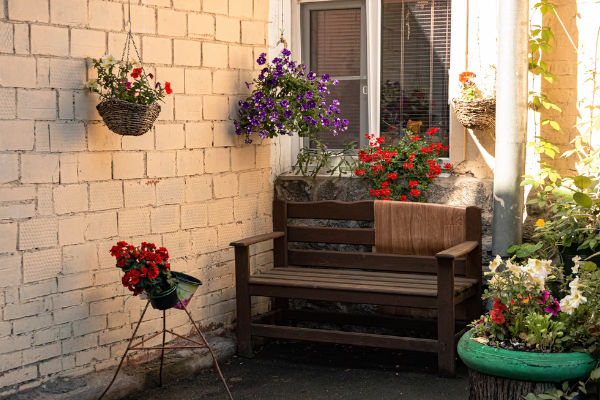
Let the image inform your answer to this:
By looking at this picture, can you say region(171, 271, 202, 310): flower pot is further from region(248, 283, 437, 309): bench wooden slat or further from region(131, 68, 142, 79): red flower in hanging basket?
region(131, 68, 142, 79): red flower in hanging basket

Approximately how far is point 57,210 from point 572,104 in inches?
128

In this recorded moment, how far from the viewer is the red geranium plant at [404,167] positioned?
5948 mm

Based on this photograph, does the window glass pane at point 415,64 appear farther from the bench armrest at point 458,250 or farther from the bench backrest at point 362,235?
the bench armrest at point 458,250

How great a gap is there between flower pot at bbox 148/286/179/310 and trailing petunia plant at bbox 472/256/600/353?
1.61 metres

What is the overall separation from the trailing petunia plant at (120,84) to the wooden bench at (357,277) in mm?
1260

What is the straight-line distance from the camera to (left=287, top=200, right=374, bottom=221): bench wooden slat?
234 inches

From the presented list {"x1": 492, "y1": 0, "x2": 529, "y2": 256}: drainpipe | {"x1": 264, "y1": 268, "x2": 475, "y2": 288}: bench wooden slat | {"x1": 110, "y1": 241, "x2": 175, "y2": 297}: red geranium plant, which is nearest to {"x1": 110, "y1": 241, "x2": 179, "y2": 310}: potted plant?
{"x1": 110, "y1": 241, "x2": 175, "y2": 297}: red geranium plant

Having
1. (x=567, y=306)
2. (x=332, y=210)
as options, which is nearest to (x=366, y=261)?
(x=332, y=210)

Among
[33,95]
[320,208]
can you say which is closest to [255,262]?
[320,208]

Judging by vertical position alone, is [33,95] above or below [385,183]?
above

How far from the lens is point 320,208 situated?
6098 mm

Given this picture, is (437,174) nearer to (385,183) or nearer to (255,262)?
(385,183)

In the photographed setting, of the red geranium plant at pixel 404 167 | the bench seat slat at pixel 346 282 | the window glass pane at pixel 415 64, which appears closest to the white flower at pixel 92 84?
the bench seat slat at pixel 346 282

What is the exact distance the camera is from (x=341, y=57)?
644 centimetres
